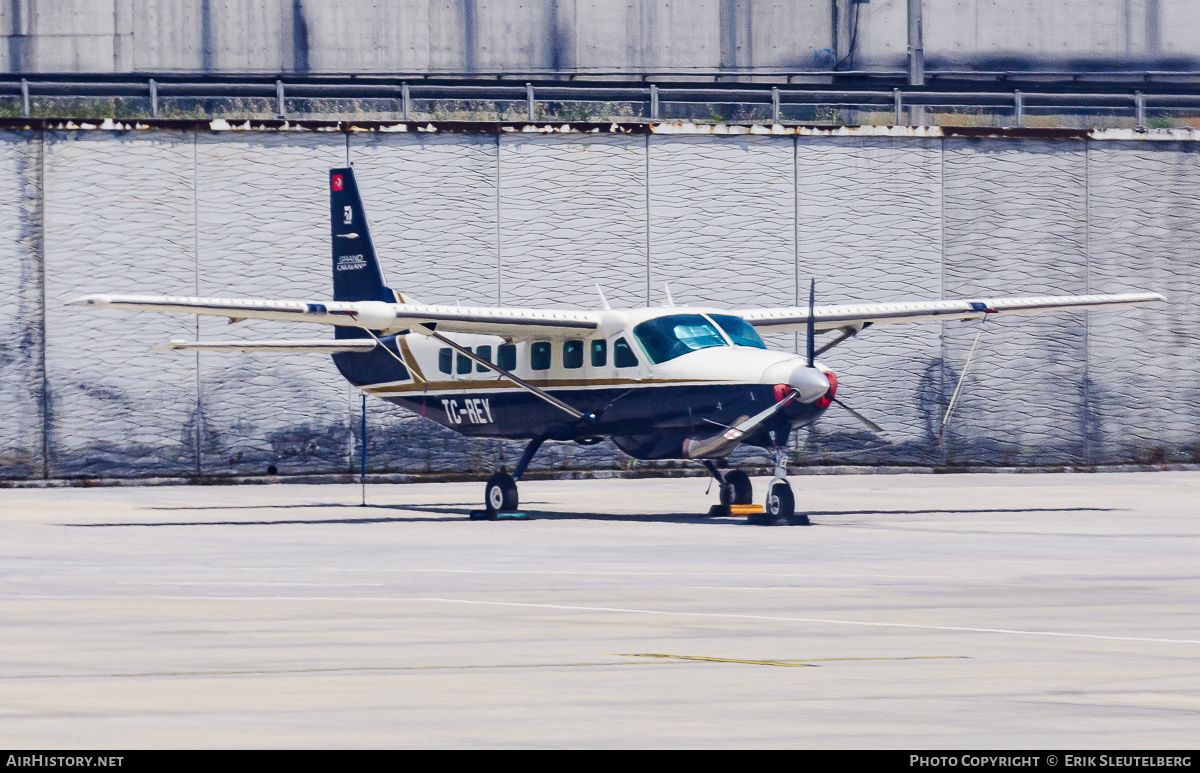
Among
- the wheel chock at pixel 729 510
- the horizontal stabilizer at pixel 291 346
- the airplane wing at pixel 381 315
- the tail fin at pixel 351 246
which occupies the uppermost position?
the tail fin at pixel 351 246

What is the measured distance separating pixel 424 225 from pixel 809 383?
1338 centimetres

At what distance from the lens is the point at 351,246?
26359 mm

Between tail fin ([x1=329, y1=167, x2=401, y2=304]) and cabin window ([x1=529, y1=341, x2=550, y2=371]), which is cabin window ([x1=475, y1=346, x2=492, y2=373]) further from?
tail fin ([x1=329, y1=167, x2=401, y2=304])

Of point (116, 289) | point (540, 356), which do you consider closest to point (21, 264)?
point (116, 289)

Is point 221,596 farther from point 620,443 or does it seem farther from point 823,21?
point 823,21

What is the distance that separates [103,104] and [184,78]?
186 cm

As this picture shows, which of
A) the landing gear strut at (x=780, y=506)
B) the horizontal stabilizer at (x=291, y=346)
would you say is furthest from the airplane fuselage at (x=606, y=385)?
the landing gear strut at (x=780, y=506)

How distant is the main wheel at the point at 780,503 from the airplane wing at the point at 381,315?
3.63m

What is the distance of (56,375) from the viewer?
101ft

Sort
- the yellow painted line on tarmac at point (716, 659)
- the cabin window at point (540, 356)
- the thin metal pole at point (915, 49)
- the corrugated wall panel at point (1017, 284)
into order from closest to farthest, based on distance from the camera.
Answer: the yellow painted line on tarmac at point (716, 659) < the cabin window at point (540, 356) < the corrugated wall panel at point (1017, 284) < the thin metal pole at point (915, 49)

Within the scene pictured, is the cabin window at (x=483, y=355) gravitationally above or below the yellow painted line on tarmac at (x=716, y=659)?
above

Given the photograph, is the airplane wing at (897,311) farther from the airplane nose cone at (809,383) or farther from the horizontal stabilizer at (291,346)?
the horizontal stabilizer at (291,346)

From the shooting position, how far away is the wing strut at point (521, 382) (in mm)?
22797

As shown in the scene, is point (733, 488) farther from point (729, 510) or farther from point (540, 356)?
point (540, 356)
